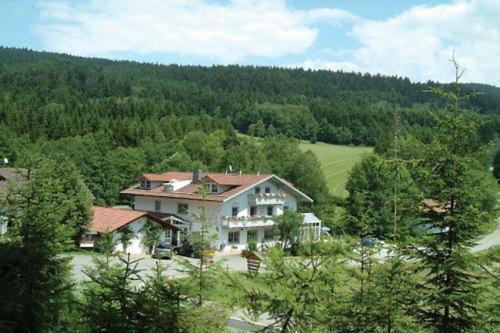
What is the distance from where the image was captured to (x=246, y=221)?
164ft

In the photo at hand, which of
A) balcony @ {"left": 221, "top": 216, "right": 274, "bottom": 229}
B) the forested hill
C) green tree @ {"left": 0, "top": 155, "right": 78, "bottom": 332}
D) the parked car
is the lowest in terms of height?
the parked car

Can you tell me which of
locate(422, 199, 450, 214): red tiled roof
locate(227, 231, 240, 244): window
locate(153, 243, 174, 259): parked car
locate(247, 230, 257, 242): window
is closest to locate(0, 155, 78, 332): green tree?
locate(422, 199, 450, 214): red tiled roof

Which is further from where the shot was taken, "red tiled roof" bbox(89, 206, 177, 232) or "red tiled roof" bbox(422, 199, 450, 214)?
"red tiled roof" bbox(89, 206, 177, 232)

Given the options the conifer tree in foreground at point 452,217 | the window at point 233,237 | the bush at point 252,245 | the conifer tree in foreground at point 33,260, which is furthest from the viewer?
the window at point 233,237

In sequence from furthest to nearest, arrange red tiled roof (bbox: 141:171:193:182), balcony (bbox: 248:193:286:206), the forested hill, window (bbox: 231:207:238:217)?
the forested hill → red tiled roof (bbox: 141:171:193:182) → balcony (bbox: 248:193:286:206) → window (bbox: 231:207:238:217)

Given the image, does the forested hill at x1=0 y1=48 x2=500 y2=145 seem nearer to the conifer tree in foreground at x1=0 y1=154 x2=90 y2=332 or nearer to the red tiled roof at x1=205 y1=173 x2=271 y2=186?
the red tiled roof at x1=205 y1=173 x2=271 y2=186

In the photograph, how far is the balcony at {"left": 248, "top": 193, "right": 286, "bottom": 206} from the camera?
168ft

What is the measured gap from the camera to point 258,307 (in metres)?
9.79

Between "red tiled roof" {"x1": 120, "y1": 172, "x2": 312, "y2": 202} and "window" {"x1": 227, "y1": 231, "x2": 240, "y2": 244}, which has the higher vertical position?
"red tiled roof" {"x1": 120, "y1": 172, "x2": 312, "y2": 202}

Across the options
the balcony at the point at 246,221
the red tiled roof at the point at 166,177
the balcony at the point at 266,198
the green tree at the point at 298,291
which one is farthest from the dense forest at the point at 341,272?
the red tiled roof at the point at 166,177

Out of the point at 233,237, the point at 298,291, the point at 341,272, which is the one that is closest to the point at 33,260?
the point at 298,291

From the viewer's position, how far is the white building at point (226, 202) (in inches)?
1937

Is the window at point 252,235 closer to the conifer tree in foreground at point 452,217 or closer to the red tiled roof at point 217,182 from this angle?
the red tiled roof at point 217,182

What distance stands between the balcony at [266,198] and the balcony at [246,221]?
1.41 meters
